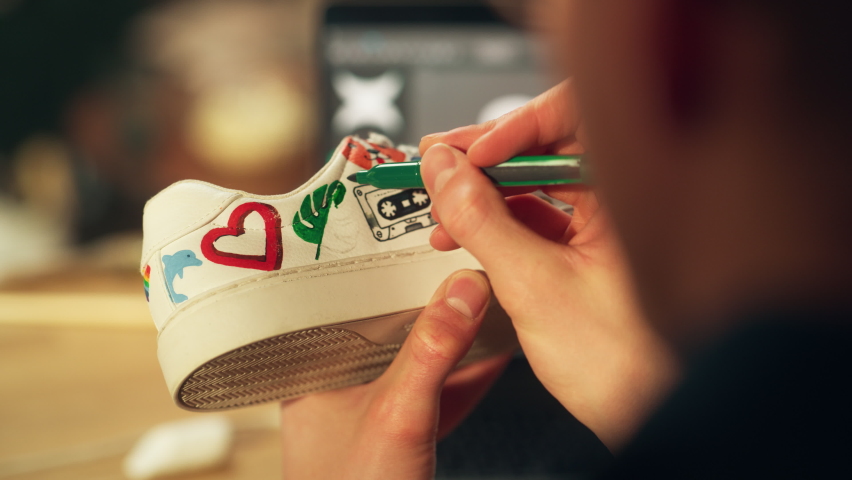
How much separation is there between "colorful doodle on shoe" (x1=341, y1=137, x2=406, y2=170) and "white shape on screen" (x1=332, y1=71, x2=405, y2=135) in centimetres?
34

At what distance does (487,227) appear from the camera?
0.94 ft

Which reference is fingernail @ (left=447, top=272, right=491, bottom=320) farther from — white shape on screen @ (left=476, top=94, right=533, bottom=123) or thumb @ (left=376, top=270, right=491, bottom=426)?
white shape on screen @ (left=476, top=94, right=533, bottom=123)

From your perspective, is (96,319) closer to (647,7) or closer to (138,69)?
(138,69)

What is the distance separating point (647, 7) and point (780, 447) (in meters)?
0.13

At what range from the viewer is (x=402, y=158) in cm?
41

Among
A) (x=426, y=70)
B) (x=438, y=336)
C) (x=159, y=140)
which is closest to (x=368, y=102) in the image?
(x=426, y=70)

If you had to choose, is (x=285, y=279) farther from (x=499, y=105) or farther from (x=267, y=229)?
(x=499, y=105)

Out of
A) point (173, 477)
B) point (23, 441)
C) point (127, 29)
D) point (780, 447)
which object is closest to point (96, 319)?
point (23, 441)

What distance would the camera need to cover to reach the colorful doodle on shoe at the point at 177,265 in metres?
0.32

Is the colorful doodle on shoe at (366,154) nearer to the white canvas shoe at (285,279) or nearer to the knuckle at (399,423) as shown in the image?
the white canvas shoe at (285,279)

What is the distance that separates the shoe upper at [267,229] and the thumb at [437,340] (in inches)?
2.3

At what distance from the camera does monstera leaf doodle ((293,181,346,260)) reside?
1.13ft

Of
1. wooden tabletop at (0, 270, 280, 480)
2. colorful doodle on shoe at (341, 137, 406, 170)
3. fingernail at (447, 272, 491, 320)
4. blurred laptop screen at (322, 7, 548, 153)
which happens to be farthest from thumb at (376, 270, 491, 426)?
blurred laptop screen at (322, 7, 548, 153)

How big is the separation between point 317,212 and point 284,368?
0.10 meters
